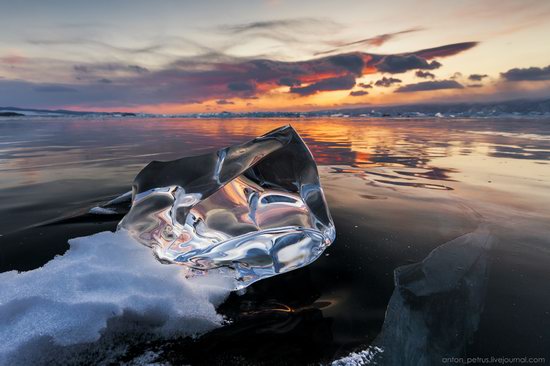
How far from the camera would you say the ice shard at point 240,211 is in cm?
229

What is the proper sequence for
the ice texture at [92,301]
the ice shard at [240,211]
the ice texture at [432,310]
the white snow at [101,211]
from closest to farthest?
the ice texture at [92,301] < the ice texture at [432,310] < the ice shard at [240,211] < the white snow at [101,211]

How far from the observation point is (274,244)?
2.31m

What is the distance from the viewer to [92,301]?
1708mm

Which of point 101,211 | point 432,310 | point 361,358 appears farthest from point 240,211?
point 101,211

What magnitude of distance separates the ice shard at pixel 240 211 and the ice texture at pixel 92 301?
0.23 m

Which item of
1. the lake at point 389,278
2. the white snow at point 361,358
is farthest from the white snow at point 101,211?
the white snow at point 361,358

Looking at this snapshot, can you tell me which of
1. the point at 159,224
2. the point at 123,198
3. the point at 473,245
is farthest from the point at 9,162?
the point at 473,245

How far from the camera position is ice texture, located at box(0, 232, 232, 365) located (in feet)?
4.85

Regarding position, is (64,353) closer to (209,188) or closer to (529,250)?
(209,188)

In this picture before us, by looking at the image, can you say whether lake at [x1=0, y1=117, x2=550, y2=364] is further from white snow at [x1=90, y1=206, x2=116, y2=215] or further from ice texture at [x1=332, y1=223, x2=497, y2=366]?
white snow at [x1=90, y1=206, x2=116, y2=215]

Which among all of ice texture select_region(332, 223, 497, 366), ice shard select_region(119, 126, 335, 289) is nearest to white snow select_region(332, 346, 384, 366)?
ice texture select_region(332, 223, 497, 366)

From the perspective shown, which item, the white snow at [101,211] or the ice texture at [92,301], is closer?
the ice texture at [92,301]

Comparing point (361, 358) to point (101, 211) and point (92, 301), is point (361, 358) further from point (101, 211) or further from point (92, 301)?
point (101, 211)

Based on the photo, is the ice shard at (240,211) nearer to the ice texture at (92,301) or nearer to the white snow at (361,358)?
the ice texture at (92,301)
